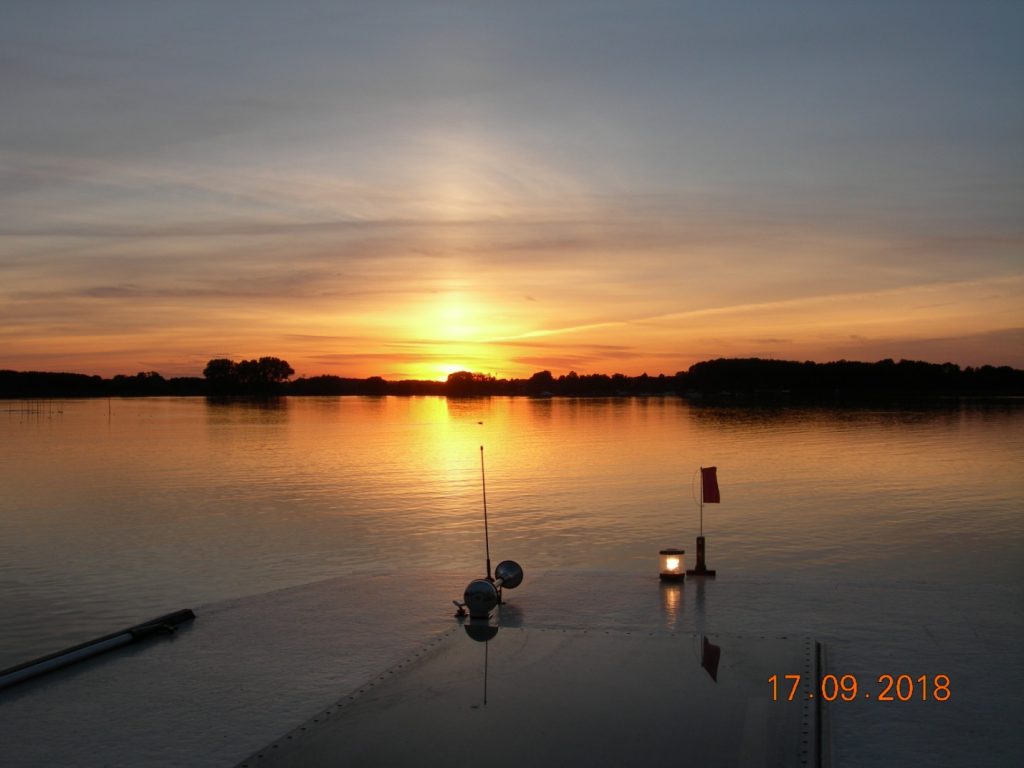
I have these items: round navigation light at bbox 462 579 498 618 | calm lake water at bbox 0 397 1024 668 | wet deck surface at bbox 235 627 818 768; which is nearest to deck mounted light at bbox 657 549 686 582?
calm lake water at bbox 0 397 1024 668

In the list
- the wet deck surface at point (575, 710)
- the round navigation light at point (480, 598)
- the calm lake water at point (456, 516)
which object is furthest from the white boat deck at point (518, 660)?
the calm lake water at point (456, 516)

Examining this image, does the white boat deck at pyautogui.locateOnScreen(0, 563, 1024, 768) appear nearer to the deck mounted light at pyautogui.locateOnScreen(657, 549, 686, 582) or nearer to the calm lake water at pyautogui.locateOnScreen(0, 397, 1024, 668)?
the deck mounted light at pyautogui.locateOnScreen(657, 549, 686, 582)

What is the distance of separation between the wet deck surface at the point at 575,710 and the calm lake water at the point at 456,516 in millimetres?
6865

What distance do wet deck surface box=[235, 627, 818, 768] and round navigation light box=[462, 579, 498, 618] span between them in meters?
1.47

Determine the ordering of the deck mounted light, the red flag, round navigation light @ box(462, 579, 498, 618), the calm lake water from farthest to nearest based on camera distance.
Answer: the calm lake water < the red flag < the deck mounted light < round navigation light @ box(462, 579, 498, 618)

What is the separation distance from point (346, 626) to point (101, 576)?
9772 millimetres

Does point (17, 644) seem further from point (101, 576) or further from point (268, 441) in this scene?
point (268, 441)

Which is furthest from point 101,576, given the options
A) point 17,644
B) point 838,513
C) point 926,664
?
point 838,513

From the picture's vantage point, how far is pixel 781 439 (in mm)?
65438

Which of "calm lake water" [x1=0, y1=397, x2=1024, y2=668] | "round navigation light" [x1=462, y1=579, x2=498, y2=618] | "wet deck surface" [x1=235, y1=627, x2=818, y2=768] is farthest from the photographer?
"calm lake water" [x1=0, y1=397, x2=1024, y2=668]

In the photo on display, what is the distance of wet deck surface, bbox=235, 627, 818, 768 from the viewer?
24.8ft

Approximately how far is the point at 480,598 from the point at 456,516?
694 inches

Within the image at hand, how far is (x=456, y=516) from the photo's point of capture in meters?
30.1

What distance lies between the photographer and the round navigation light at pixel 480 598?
1265cm
